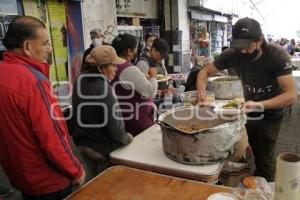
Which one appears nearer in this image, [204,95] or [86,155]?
[86,155]

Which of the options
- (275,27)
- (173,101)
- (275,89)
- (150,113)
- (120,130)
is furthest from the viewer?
(275,27)

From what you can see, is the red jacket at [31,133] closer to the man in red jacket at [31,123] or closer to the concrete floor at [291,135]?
the man in red jacket at [31,123]

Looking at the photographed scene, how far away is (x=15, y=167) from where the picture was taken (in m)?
1.54

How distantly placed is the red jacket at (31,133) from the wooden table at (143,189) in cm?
26

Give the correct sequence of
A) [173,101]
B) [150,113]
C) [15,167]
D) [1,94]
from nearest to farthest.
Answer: [1,94] < [15,167] < [150,113] < [173,101]

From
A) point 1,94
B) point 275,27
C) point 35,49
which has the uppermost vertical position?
point 275,27

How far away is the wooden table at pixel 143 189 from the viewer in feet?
4.25

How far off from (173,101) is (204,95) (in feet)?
4.12

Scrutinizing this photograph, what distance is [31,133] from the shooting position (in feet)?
4.85

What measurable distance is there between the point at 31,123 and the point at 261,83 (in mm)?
1683

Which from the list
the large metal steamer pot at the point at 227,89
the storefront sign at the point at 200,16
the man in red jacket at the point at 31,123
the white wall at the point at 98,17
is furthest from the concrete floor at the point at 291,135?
the storefront sign at the point at 200,16

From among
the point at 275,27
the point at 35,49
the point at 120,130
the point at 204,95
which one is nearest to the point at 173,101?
the point at 204,95

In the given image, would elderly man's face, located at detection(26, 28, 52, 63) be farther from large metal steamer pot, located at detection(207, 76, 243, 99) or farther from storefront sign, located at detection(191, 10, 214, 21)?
storefront sign, located at detection(191, 10, 214, 21)

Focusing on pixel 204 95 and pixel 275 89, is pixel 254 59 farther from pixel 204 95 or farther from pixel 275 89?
pixel 204 95
